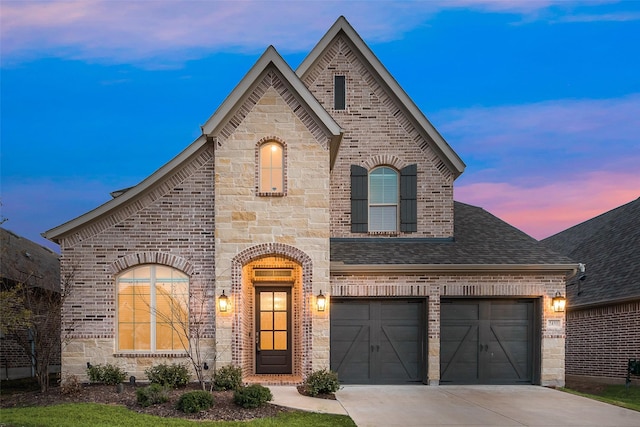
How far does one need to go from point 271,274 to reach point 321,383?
3.77m

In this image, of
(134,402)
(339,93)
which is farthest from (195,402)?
(339,93)

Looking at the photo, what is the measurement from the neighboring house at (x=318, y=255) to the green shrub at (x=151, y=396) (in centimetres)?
240

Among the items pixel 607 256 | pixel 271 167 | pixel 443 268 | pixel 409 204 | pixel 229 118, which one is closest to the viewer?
pixel 229 118

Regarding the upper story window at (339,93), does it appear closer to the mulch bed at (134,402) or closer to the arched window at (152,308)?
the arched window at (152,308)

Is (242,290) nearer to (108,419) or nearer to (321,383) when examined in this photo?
(321,383)

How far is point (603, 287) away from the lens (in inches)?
728

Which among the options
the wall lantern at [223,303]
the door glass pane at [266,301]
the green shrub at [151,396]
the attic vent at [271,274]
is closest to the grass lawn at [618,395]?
the attic vent at [271,274]

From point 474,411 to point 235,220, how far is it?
23.6 feet

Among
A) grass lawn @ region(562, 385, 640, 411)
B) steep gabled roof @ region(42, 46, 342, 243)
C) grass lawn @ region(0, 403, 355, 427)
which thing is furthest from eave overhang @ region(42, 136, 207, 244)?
grass lawn @ region(562, 385, 640, 411)

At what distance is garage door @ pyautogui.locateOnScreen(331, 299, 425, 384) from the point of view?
1488 cm

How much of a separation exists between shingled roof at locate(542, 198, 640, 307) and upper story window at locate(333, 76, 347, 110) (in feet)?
35.5

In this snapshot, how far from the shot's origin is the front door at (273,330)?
15336mm

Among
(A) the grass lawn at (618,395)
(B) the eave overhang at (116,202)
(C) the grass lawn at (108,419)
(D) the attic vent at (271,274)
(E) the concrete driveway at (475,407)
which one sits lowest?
(A) the grass lawn at (618,395)

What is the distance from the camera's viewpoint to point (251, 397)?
426 inches
